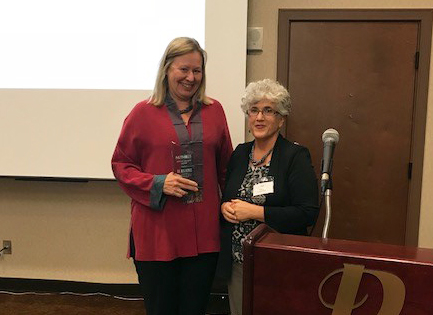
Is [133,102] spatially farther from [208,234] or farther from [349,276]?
[349,276]

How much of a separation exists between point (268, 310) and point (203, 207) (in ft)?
2.49

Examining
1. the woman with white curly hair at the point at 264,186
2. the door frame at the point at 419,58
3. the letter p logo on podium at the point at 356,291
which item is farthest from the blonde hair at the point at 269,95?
the door frame at the point at 419,58

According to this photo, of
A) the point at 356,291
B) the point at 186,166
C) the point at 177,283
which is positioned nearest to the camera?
the point at 356,291

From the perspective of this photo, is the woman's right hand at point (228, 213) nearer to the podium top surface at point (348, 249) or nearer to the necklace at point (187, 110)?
the necklace at point (187, 110)

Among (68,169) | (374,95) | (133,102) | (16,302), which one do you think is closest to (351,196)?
(374,95)

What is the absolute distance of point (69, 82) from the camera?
252cm

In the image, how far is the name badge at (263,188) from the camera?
1531 mm

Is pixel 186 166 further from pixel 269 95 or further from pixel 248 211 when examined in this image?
pixel 269 95

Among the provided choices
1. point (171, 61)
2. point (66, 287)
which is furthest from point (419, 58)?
point (66, 287)

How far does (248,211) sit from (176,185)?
28 cm

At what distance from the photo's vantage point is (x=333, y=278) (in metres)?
0.89

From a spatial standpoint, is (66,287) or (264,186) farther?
(66,287)

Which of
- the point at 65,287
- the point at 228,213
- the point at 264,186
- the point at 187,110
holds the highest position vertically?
the point at 187,110

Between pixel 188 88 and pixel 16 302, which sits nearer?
pixel 188 88
